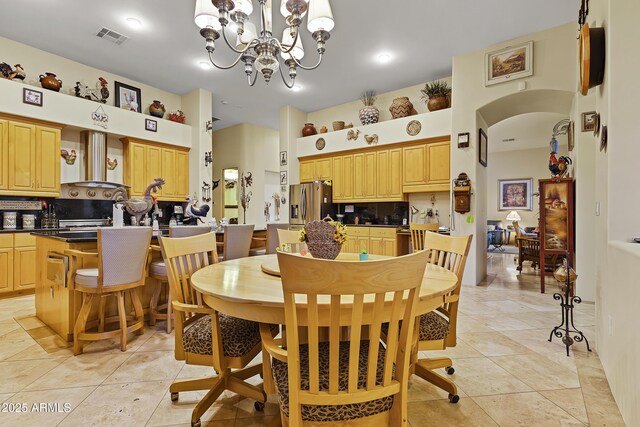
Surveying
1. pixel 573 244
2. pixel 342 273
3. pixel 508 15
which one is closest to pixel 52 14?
pixel 342 273

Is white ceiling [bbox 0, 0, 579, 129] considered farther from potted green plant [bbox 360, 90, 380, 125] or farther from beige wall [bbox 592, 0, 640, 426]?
beige wall [bbox 592, 0, 640, 426]

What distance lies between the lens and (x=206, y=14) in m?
2.23

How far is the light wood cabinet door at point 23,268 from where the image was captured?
400 centimetres

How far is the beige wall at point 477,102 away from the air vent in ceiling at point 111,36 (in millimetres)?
4690

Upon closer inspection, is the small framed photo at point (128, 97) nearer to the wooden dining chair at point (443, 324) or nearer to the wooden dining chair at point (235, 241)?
the wooden dining chair at point (235, 241)

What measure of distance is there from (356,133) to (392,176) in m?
1.12

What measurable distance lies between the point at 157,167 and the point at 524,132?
28.3 feet

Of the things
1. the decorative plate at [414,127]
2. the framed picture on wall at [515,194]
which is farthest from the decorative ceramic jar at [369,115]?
the framed picture on wall at [515,194]

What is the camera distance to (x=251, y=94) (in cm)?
602

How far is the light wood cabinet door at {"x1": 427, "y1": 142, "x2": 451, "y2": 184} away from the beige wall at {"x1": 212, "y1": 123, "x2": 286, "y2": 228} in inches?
171

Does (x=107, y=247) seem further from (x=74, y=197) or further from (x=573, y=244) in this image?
(x=573, y=244)

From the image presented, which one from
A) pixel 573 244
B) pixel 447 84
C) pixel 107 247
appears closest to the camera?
pixel 107 247

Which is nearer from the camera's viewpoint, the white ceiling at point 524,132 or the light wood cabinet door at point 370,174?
the light wood cabinet door at point 370,174

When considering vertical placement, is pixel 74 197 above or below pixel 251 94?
below
